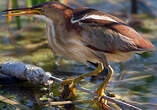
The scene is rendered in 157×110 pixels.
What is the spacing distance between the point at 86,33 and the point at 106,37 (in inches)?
6.1

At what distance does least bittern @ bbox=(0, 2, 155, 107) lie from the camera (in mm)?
2531

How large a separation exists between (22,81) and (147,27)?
2374mm

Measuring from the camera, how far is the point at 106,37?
8.35ft

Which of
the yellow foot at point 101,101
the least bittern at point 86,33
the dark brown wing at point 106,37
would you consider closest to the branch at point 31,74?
the yellow foot at point 101,101

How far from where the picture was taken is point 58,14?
2576 mm

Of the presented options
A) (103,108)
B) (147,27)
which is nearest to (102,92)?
(103,108)

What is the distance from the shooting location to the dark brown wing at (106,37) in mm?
2531

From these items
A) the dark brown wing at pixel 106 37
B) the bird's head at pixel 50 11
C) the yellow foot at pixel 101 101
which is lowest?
the yellow foot at pixel 101 101

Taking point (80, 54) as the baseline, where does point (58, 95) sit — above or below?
below

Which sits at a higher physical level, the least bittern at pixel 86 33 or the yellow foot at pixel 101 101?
the least bittern at pixel 86 33

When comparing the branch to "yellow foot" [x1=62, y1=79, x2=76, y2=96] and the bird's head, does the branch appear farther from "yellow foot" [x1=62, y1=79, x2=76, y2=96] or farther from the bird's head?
the bird's head

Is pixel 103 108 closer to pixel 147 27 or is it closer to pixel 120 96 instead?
pixel 120 96

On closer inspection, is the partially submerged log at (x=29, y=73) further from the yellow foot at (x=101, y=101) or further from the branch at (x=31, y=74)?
the yellow foot at (x=101, y=101)

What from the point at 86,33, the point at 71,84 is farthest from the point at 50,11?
the point at 71,84
